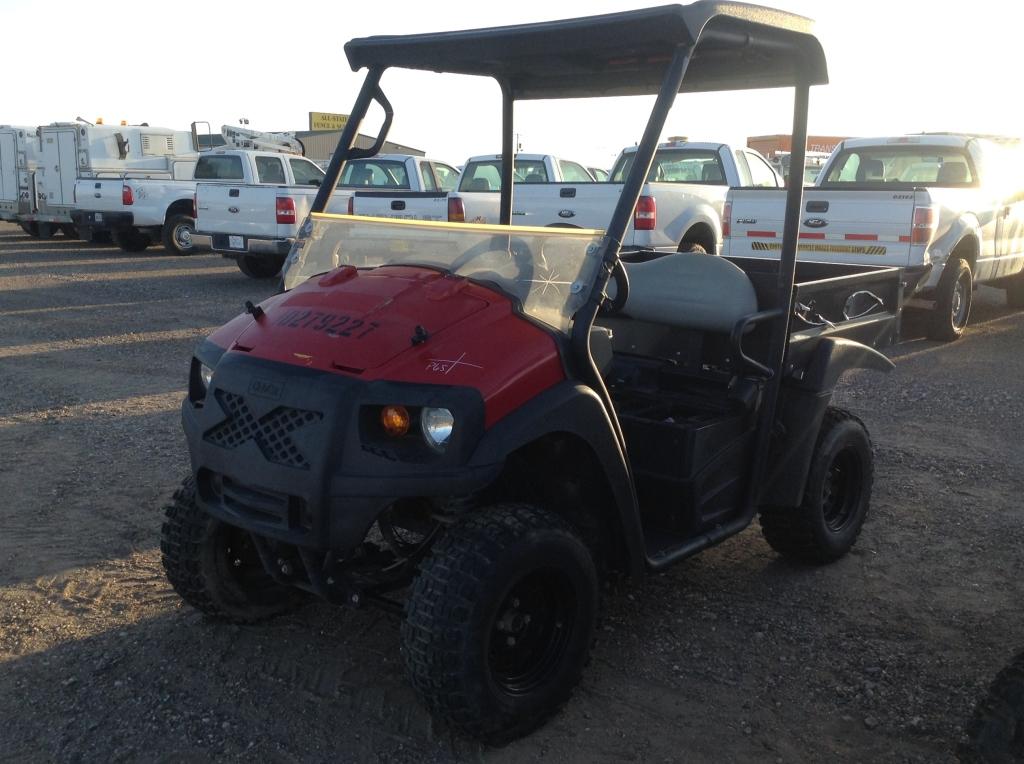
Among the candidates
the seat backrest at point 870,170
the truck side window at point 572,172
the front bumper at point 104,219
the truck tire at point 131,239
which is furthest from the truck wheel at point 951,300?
the truck tire at point 131,239

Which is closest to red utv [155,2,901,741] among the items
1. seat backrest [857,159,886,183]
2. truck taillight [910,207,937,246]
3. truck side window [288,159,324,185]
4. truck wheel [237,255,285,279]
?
truck taillight [910,207,937,246]

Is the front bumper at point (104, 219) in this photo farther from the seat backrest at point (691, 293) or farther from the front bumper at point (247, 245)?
the seat backrest at point (691, 293)

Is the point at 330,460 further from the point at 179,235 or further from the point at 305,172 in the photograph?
the point at 179,235

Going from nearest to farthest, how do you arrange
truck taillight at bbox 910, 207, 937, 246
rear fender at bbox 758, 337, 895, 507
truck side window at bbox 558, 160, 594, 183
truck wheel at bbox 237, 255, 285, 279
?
rear fender at bbox 758, 337, 895, 507
truck taillight at bbox 910, 207, 937, 246
truck side window at bbox 558, 160, 594, 183
truck wheel at bbox 237, 255, 285, 279

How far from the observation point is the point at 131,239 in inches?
769

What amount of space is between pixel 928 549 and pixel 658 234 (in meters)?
6.66

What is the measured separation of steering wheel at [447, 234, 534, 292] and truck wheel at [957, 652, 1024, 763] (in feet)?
5.80

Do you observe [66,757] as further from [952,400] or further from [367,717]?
[952,400]

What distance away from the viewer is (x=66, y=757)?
3.04 meters

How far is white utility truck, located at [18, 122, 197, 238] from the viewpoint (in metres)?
20.5

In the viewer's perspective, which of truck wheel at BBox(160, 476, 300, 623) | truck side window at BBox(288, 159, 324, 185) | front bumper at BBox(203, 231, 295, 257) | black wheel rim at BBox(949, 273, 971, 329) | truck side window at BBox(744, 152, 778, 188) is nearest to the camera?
truck wheel at BBox(160, 476, 300, 623)

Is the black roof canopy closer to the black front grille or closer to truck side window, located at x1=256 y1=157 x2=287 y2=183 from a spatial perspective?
the black front grille

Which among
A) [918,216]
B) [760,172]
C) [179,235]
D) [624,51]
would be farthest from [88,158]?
[624,51]

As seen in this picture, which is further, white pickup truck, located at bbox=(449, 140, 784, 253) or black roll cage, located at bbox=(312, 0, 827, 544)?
white pickup truck, located at bbox=(449, 140, 784, 253)
